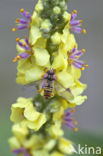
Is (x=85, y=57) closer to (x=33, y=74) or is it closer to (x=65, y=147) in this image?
(x=65, y=147)

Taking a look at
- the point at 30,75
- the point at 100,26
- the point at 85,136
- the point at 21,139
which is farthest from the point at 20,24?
the point at 100,26

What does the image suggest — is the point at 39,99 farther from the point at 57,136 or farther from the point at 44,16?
the point at 44,16

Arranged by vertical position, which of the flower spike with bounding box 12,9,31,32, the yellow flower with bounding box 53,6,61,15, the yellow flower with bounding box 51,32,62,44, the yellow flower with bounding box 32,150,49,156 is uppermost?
the flower spike with bounding box 12,9,31,32

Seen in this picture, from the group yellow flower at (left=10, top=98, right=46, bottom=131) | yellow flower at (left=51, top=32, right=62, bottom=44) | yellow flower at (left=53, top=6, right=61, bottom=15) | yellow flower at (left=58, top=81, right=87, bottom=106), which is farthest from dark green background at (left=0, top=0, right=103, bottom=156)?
yellow flower at (left=53, top=6, right=61, bottom=15)

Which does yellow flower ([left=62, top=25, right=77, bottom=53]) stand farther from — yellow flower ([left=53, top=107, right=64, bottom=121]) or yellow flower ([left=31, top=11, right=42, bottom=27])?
yellow flower ([left=53, top=107, right=64, bottom=121])

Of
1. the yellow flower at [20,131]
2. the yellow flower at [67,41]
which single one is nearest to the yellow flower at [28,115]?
the yellow flower at [20,131]

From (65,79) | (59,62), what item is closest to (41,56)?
(59,62)
